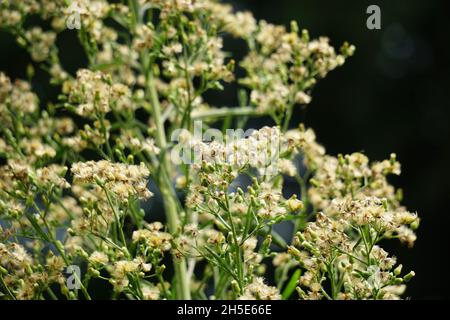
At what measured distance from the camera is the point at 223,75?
76.2 inches

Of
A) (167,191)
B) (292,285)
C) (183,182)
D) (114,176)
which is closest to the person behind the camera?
(114,176)

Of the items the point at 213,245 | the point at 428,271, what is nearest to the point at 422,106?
the point at 428,271

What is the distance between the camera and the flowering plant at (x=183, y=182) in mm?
1497

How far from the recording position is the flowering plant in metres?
1.50

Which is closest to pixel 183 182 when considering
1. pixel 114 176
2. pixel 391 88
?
pixel 114 176

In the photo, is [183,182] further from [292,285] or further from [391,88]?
[391,88]

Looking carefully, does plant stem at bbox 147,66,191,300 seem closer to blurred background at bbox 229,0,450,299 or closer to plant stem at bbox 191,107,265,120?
plant stem at bbox 191,107,265,120

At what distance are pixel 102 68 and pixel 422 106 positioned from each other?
487 centimetres

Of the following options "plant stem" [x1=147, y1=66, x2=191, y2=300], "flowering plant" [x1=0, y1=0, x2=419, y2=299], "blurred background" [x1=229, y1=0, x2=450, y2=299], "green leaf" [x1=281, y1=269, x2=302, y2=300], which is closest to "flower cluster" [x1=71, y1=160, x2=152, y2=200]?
"flowering plant" [x1=0, y1=0, x2=419, y2=299]

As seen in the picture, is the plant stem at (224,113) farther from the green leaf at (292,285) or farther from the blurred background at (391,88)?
the blurred background at (391,88)

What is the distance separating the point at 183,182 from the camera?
5.85 ft

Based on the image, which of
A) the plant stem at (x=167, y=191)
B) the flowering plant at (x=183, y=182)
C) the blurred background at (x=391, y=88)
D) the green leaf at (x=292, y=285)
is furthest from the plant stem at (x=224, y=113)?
the blurred background at (x=391, y=88)

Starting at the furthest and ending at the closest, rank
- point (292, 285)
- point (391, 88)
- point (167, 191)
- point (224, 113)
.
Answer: point (391, 88) < point (224, 113) < point (167, 191) < point (292, 285)
